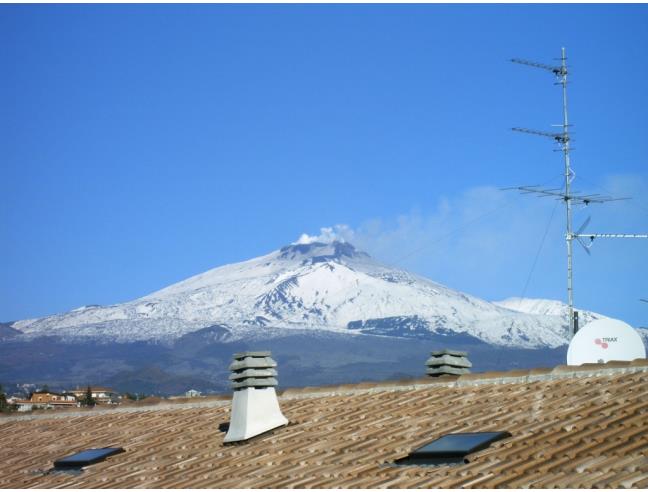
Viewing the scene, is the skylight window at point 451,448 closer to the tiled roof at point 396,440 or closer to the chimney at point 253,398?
the tiled roof at point 396,440

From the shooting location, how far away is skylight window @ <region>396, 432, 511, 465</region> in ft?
57.2

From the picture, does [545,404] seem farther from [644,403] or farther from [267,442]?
[267,442]

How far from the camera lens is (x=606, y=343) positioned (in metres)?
25.3

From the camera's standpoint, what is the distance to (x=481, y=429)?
19.2 meters

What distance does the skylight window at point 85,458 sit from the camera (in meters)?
24.4

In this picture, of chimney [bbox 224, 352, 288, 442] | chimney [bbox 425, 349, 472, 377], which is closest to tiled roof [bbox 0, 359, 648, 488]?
chimney [bbox 224, 352, 288, 442]

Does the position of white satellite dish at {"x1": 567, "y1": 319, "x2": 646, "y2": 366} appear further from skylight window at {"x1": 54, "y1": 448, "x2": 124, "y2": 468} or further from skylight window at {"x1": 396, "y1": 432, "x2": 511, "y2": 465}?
skylight window at {"x1": 54, "y1": 448, "x2": 124, "y2": 468}

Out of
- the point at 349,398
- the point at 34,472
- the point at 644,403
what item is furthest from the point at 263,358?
the point at 644,403

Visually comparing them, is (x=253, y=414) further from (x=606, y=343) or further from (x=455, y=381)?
(x=606, y=343)

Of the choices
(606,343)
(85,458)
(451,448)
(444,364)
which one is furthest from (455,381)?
(85,458)

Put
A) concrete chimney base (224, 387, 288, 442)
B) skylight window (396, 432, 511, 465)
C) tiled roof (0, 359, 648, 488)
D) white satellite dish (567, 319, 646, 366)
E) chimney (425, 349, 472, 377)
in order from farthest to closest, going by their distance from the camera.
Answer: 1. chimney (425, 349, 472, 377)
2. white satellite dish (567, 319, 646, 366)
3. concrete chimney base (224, 387, 288, 442)
4. skylight window (396, 432, 511, 465)
5. tiled roof (0, 359, 648, 488)

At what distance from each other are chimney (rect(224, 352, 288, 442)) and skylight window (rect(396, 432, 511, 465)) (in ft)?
17.3

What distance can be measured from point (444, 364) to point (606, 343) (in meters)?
3.51

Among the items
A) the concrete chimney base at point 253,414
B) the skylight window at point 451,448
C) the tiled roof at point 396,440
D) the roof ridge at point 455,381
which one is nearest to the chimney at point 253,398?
the concrete chimney base at point 253,414
